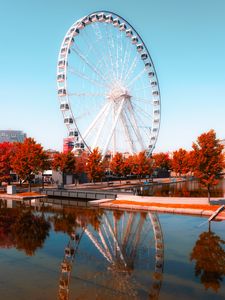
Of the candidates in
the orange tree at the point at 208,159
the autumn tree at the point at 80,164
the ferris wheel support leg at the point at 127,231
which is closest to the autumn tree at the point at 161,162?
the autumn tree at the point at 80,164

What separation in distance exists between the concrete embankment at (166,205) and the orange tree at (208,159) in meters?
2.66

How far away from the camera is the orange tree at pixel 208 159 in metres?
37.3

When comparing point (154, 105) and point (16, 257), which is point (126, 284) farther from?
point (154, 105)

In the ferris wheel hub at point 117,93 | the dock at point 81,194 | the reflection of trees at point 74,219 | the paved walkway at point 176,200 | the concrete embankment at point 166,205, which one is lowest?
the reflection of trees at point 74,219

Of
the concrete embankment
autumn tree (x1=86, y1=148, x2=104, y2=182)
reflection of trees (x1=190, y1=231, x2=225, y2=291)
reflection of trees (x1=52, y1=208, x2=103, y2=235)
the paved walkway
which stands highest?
autumn tree (x1=86, y1=148, x2=104, y2=182)

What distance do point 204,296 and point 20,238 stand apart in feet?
50.4

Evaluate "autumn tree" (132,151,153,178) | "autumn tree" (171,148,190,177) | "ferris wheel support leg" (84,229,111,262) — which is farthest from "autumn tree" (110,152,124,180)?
"ferris wheel support leg" (84,229,111,262)

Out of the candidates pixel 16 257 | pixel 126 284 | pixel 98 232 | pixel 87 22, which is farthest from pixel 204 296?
pixel 87 22

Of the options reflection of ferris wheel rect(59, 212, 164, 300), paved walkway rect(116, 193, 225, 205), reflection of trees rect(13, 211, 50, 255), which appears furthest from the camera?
paved walkway rect(116, 193, 225, 205)

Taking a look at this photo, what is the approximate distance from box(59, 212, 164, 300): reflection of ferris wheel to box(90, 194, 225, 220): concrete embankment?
4.69 m

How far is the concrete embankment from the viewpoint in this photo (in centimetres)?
3451

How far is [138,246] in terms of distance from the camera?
22672 mm

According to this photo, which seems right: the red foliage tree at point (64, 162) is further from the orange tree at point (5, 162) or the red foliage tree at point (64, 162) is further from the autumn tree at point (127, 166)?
the autumn tree at point (127, 166)

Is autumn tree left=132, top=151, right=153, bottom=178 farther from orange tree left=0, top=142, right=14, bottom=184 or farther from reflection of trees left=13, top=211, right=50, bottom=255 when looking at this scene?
reflection of trees left=13, top=211, right=50, bottom=255
